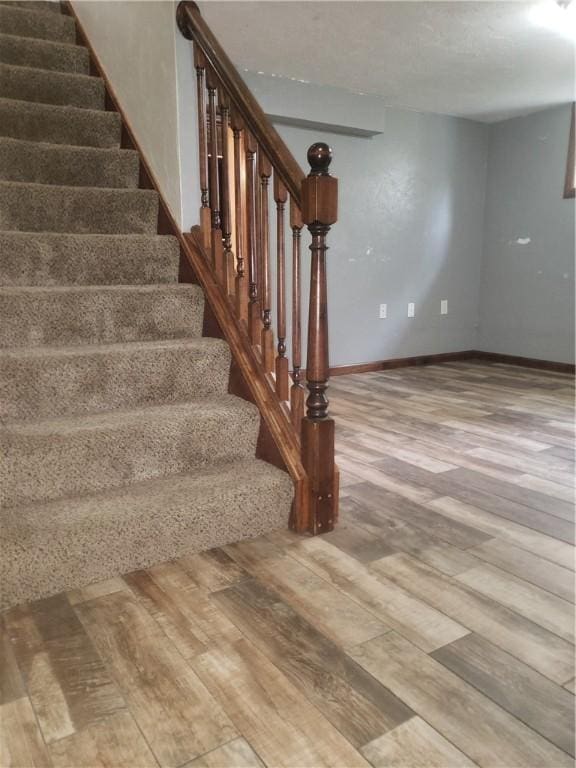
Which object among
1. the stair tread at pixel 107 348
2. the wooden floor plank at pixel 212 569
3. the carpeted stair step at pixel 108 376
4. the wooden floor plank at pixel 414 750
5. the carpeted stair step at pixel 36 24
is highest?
the carpeted stair step at pixel 36 24

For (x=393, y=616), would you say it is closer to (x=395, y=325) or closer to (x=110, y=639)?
(x=110, y=639)

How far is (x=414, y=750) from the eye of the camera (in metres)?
0.94

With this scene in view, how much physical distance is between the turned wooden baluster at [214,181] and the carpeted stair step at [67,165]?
596mm

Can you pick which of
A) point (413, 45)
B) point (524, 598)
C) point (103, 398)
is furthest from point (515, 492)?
point (413, 45)

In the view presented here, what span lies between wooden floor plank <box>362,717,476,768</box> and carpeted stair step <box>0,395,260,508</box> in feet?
3.01

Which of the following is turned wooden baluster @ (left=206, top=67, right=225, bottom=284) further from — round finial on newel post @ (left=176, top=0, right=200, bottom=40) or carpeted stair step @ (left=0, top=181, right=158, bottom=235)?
carpeted stair step @ (left=0, top=181, right=158, bottom=235)

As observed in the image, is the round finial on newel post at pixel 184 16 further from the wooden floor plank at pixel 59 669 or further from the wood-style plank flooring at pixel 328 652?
the wooden floor plank at pixel 59 669

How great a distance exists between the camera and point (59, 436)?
149cm

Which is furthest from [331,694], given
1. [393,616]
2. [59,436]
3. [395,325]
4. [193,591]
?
[395,325]

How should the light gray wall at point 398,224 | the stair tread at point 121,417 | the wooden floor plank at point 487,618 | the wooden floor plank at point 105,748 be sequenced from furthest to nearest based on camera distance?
1. the light gray wall at point 398,224
2. the stair tread at point 121,417
3. the wooden floor plank at point 487,618
4. the wooden floor plank at point 105,748

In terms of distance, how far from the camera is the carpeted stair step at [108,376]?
5.27 feet

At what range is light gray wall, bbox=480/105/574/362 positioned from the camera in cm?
438

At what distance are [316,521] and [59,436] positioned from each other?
725 mm

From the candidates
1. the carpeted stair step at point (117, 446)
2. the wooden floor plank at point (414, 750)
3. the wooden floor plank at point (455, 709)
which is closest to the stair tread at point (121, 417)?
the carpeted stair step at point (117, 446)
